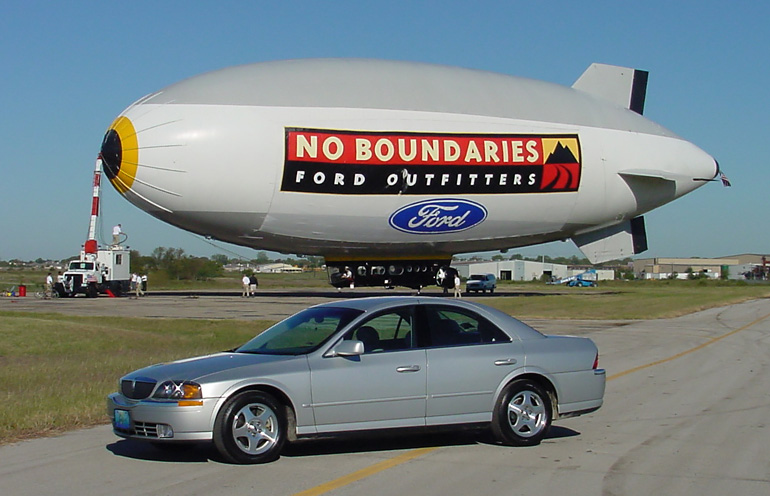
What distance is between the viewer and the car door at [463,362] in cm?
818

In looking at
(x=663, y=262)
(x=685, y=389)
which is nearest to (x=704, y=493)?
(x=685, y=389)

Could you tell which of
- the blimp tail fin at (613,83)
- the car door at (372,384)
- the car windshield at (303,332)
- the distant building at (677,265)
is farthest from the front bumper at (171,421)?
the distant building at (677,265)

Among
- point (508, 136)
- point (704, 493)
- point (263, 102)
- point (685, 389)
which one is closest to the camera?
point (704, 493)

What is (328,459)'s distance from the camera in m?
7.81

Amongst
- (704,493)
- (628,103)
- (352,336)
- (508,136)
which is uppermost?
(628,103)

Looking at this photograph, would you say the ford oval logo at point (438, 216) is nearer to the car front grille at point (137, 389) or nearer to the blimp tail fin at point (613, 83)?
the blimp tail fin at point (613, 83)

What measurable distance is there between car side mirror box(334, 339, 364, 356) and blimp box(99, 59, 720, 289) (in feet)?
64.0

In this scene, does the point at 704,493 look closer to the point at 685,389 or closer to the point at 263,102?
the point at 685,389

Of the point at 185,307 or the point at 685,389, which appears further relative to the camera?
the point at 185,307

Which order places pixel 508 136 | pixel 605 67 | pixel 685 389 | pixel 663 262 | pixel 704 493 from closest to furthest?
pixel 704 493 → pixel 685 389 → pixel 508 136 → pixel 605 67 → pixel 663 262

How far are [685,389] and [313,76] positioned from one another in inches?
723

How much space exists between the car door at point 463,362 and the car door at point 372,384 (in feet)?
0.49

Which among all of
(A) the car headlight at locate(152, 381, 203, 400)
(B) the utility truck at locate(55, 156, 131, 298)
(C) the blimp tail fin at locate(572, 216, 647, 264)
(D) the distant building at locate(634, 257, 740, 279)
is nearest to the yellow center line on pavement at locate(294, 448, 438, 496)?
(A) the car headlight at locate(152, 381, 203, 400)

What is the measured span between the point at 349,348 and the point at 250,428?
1.10 m
